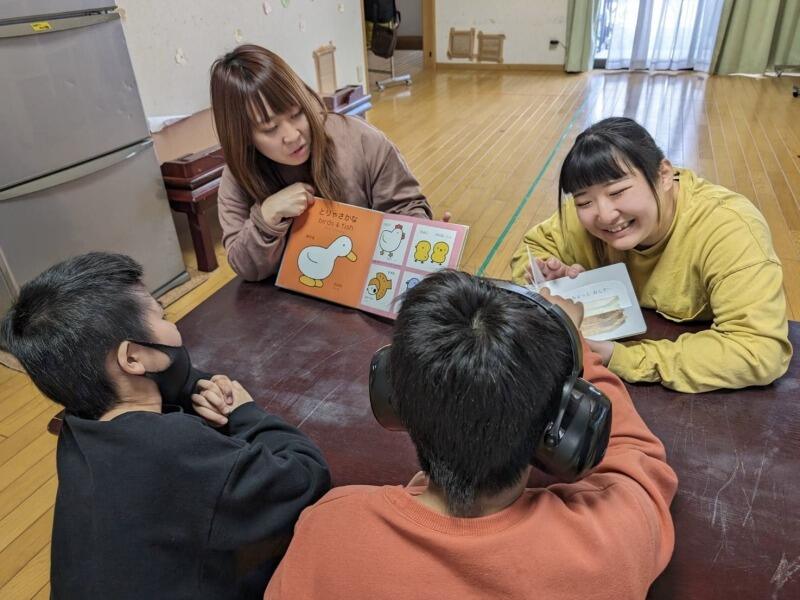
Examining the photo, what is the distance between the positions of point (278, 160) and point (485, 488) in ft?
3.40

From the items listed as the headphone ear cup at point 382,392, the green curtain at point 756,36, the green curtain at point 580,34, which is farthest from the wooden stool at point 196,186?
the green curtain at point 756,36

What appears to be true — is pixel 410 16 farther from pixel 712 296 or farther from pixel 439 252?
pixel 712 296

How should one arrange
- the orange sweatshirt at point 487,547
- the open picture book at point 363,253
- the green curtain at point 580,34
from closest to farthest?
the orange sweatshirt at point 487,547, the open picture book at point 363,253, the green curtain at point 580,34

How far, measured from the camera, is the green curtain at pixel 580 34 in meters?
5.99

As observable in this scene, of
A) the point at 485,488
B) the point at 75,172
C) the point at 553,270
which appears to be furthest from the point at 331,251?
the point at 75,172

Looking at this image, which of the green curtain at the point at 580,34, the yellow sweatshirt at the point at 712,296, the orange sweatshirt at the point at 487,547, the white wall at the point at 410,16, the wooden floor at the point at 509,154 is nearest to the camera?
the orange sweatshirt at the point at 487,547

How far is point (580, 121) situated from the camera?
4656mm

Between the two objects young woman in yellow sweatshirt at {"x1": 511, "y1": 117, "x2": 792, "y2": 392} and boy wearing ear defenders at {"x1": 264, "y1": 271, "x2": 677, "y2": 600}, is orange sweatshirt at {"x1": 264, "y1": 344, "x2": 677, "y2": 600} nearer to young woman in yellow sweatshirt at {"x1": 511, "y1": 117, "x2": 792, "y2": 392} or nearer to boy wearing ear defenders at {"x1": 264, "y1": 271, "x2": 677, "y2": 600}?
boy wearing ear defenders at {"x1": 264, "y1": 271, "x2": 677, "y2": 600}

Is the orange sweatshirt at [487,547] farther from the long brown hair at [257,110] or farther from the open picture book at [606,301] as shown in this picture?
the long brown hair at [257,110]

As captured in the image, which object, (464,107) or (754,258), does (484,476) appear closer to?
(754,258)

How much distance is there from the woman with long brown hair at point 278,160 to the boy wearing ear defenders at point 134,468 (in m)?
0.54

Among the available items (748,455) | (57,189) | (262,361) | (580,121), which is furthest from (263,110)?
(580,121)

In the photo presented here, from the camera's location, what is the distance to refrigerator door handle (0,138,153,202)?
1.93 metres

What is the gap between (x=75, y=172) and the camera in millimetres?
2090
